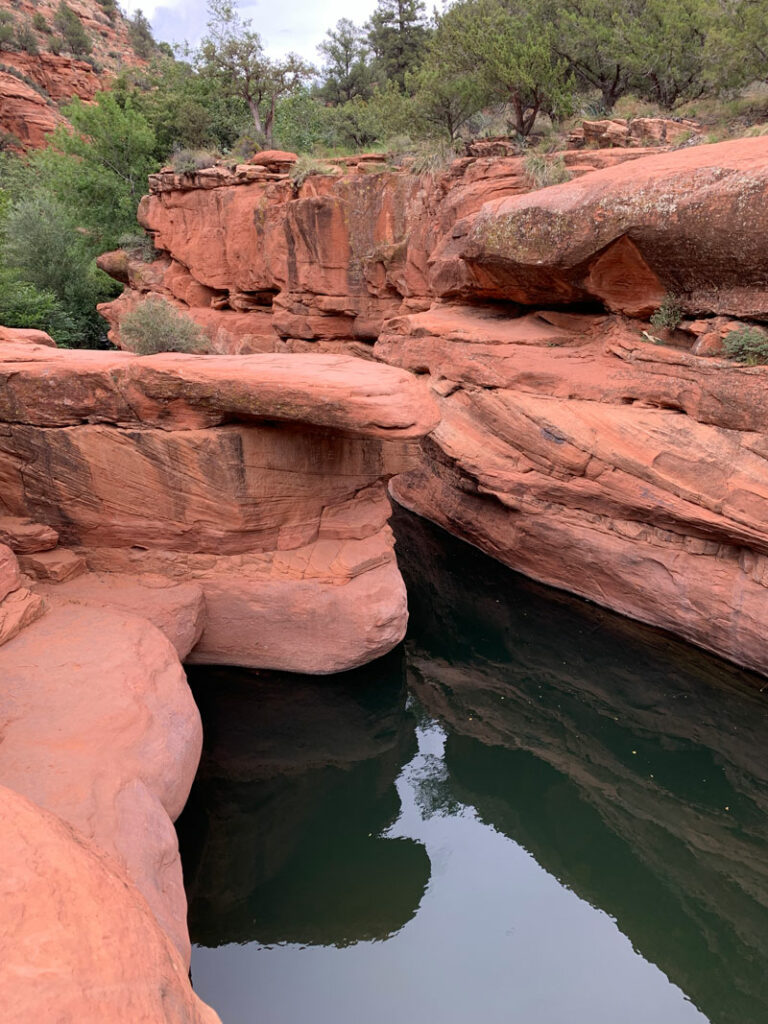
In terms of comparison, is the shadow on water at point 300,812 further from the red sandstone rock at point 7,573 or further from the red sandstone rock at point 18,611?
the red sandstone rock at point 7,573

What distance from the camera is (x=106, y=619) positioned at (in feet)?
18.9

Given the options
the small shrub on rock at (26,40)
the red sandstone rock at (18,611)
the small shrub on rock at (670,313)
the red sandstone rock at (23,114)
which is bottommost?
the red sandstone rock at (18,611)

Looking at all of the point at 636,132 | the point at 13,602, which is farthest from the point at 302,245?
the point at 13,602

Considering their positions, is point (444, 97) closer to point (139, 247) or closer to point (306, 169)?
point (306, 169)

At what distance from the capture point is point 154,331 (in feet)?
32.3

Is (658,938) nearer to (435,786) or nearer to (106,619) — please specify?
(435,786)

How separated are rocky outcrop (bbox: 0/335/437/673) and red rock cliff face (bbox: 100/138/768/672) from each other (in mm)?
2005

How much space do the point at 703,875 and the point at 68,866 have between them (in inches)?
195

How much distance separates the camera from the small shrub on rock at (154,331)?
387 inches

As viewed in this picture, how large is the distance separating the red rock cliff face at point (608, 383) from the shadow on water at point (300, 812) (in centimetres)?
282

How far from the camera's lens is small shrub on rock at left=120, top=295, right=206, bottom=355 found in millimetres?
9836

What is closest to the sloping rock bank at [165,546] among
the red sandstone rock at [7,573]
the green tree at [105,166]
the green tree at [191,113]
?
the red sandstone rock at [7,573]

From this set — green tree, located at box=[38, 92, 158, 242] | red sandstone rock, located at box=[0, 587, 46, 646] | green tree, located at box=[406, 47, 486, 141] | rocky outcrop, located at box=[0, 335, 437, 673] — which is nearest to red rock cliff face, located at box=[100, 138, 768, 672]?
rocky outcrop, located at box=[0, 335, 437, 673]

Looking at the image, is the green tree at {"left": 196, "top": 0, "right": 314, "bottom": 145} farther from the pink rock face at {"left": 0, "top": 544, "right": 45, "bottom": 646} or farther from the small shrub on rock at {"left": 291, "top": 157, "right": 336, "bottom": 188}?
the pink rock face at {"left": 0, "top": 544, "right": 45, "bottom": 646}
